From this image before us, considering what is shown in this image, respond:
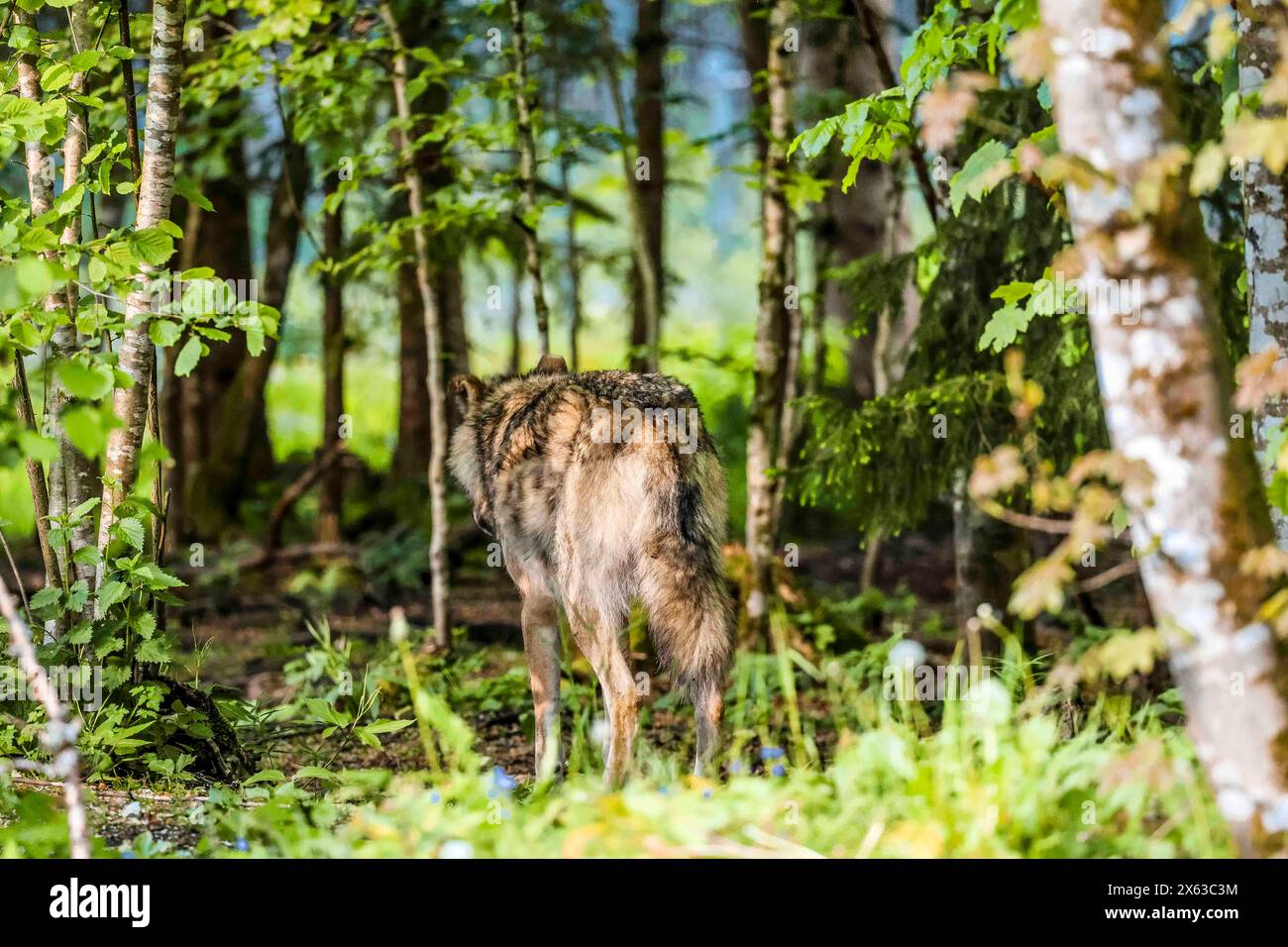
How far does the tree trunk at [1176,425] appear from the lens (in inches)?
120

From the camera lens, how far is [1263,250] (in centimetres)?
442

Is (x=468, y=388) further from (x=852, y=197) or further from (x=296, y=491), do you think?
(x=852, y=197)

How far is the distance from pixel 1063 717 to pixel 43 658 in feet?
14.3

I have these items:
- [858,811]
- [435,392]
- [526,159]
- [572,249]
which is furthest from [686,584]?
[572,249]

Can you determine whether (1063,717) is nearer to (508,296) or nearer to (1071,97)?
(1071,97)

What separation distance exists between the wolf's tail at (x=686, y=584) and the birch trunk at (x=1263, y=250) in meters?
2.33

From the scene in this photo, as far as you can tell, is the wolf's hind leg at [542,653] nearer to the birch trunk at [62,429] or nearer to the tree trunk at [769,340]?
the tree trunk at [769,340]

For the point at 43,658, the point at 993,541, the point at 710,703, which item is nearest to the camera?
the point at 43,658

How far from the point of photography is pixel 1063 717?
16.5 ft

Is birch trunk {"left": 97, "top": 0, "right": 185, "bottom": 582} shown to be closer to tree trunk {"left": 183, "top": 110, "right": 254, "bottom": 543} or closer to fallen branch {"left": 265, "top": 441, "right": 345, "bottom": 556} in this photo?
fallen branch {"left": 265, "top": 441, "right": 345, "bottom": 556}

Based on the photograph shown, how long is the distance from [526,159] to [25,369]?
3840 millimetres

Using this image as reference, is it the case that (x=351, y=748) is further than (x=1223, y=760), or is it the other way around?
(x=351, y=748)

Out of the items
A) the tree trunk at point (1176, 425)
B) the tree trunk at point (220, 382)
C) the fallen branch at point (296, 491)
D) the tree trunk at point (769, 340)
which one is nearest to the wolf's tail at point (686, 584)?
the tree trunk at point (769, 340)

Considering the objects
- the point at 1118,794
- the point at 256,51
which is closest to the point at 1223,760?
the point at 1118,794
